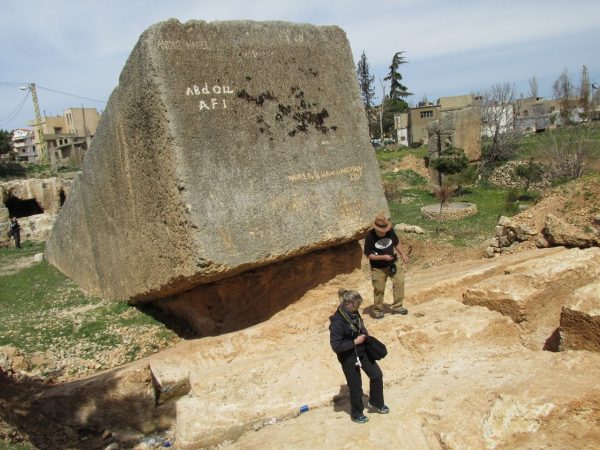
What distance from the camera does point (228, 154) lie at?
20.2 ft

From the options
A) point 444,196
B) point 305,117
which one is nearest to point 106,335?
point 305,117

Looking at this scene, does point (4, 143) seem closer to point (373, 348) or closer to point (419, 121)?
point (373, 348)

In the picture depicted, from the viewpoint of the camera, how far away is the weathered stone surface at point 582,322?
4.72 meters

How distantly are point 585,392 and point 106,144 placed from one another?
6278 mm

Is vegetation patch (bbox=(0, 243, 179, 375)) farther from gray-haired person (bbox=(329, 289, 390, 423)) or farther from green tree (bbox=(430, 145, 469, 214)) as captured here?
green tree (bbox=(430, 145, 469, 214))

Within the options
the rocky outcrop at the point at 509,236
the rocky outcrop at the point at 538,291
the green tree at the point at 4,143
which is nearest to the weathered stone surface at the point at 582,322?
the rocky outcrop at the point at 538,291

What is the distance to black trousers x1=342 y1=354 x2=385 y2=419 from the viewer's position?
4.06 meters

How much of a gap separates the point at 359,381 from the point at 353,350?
10.0 inches

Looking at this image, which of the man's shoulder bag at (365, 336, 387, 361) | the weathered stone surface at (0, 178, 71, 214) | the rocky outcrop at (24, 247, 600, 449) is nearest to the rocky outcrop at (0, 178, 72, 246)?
the weathered stone surface at (0, 178, 71, 214)

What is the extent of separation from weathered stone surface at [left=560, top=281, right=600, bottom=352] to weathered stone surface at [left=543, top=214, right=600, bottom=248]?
304cm

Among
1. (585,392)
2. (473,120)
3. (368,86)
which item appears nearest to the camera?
(585,392)

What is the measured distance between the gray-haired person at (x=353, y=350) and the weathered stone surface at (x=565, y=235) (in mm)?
5242

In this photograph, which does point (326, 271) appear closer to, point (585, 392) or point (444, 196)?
point (585, 392)

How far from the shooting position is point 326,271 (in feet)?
25.1
